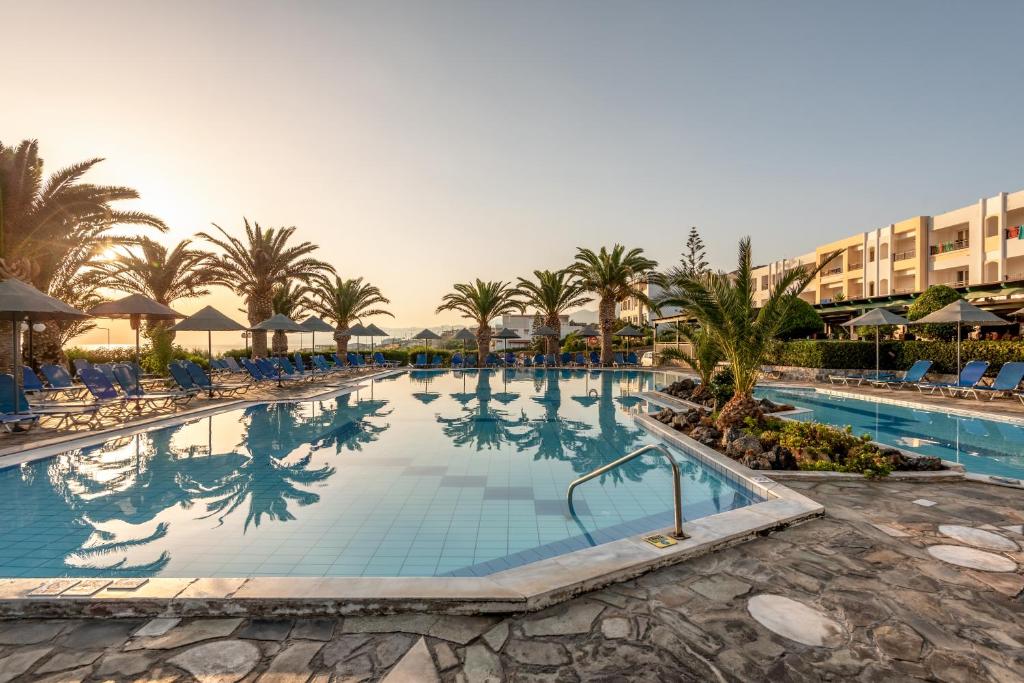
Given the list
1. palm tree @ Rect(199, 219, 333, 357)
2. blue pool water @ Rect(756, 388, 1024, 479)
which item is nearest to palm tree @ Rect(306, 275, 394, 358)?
palm tree @ Rect(199, 219, 333, 357)

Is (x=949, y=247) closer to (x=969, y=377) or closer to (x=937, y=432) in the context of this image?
(x=969, y=377)

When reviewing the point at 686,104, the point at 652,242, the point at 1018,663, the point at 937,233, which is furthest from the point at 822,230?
the point at 1018,663

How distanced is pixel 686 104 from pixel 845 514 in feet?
48.5

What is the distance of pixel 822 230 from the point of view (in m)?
45.0

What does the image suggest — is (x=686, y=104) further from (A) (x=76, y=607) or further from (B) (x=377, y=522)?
(A) (x=76, y=607)

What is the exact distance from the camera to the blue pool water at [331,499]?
400 cm

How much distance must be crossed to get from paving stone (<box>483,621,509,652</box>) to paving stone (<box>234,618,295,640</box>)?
3.44 feet

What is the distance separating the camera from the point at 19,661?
7.48ft

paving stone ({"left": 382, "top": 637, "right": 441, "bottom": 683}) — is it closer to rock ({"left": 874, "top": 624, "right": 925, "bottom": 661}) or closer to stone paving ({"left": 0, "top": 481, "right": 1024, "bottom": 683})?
stone paving ({"left": 0, "top": 481, "right": 1024, "bottom": 683})

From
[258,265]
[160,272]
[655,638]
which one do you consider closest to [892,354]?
[655,638]

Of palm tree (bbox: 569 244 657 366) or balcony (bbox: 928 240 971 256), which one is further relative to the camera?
balcony (bbox: 928 240 971 256)

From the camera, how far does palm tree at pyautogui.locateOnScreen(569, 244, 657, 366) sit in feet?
84.2

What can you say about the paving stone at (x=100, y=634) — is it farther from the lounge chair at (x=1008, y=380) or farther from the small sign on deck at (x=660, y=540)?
the lounge chair at (x=1008, y=380)

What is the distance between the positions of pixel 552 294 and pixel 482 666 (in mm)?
26505
